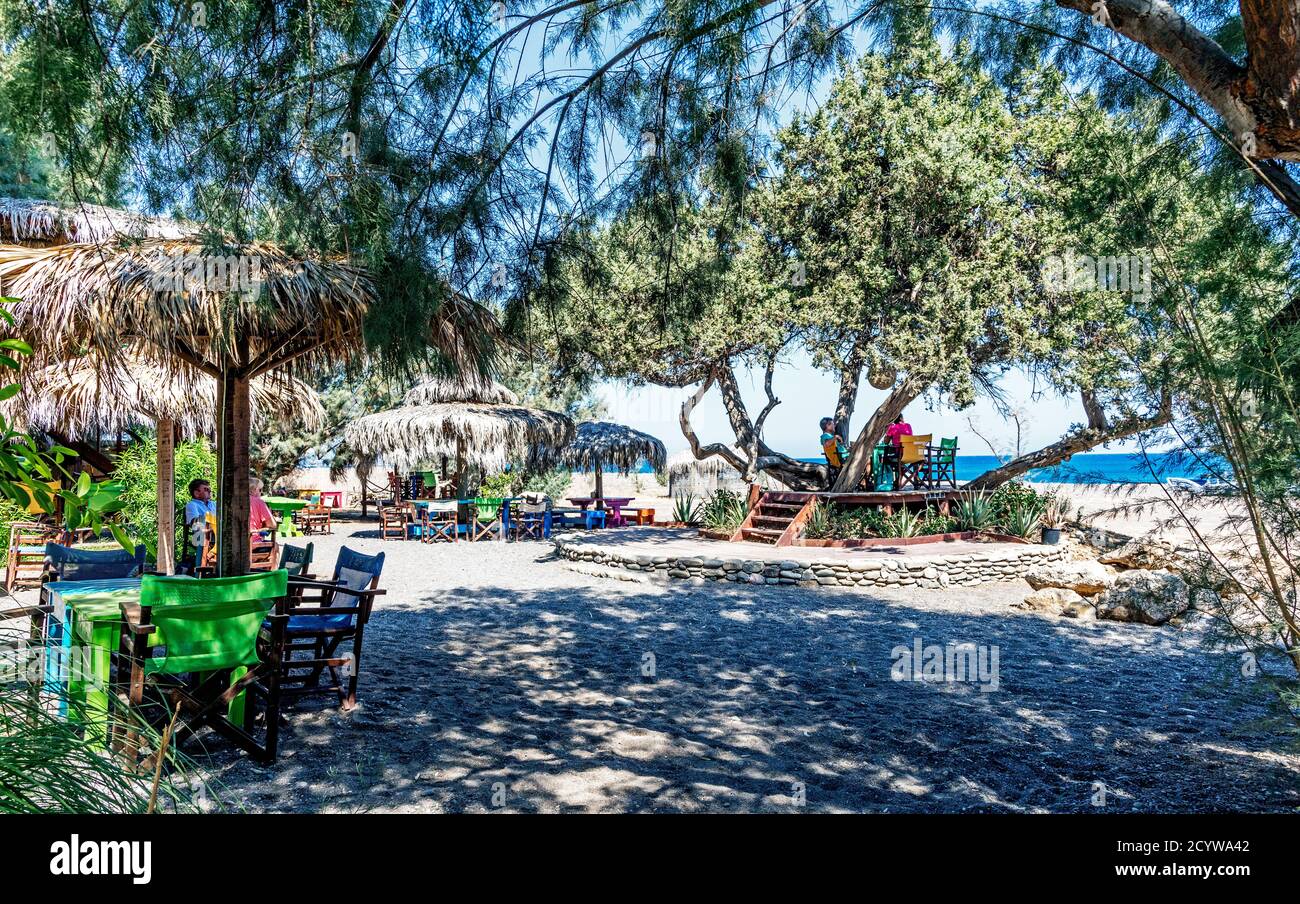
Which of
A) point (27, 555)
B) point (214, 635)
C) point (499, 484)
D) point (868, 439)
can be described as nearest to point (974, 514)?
point (868, 439)

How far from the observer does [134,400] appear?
1064 cm

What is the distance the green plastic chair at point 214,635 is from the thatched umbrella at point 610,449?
15.6 m

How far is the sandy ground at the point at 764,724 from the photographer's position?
3.51 m

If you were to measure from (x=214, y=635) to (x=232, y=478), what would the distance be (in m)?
2.30

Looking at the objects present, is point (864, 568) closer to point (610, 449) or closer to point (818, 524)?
point (818, 524)

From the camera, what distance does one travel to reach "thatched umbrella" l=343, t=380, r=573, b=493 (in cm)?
1772

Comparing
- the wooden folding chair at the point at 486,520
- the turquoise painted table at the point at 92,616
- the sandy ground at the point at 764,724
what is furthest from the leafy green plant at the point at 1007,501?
the turquoise painted table at the point at 92,616

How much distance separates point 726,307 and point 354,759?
11.7 metres

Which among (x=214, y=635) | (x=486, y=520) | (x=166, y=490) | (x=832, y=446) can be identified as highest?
(x=832, y=446)

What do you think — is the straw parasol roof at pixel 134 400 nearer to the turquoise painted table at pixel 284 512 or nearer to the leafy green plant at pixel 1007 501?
the turquoise painted table at pixel 284 512

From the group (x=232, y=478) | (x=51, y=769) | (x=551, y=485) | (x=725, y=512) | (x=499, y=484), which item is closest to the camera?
(x=51, y=769)
